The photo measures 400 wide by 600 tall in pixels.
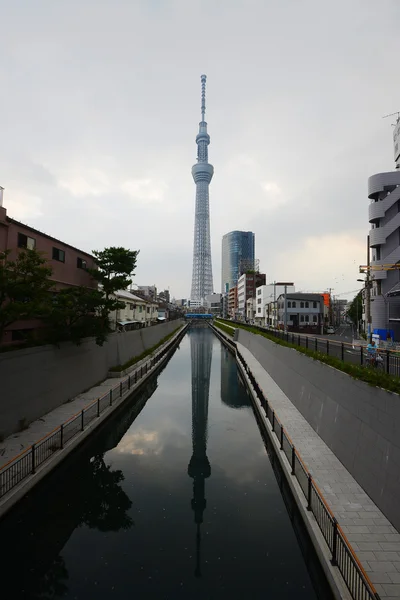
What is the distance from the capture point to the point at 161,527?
9.83 meters

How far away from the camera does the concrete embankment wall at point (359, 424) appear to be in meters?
8.58

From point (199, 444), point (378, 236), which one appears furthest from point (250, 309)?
point (199, 444)

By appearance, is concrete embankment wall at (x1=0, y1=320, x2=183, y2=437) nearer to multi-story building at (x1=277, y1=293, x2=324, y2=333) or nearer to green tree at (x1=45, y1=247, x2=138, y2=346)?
green tree at (x1=45, y1=247, x2=138, y2=346)

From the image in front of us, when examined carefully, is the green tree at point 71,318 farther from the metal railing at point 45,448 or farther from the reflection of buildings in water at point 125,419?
the reflection of buildings in water at point 125,419

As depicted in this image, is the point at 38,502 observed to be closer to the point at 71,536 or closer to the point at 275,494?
the point at 71,536

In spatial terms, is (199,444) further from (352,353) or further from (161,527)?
(352,353)

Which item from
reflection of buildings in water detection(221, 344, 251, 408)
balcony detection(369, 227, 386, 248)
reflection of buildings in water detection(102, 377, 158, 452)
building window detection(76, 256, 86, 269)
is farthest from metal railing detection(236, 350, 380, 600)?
balcony detection(369, 227, 386, 248)

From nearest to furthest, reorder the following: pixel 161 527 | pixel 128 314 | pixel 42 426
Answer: pixel 161 527
pixel 42 426
pixel 128 314

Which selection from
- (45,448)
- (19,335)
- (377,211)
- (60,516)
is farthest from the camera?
(377,211)

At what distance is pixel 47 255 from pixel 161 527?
18191mm

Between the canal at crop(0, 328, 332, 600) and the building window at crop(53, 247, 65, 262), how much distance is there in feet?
41.9

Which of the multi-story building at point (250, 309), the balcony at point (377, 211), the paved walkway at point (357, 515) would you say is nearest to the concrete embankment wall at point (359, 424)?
the paved walkway at point (357, 515)

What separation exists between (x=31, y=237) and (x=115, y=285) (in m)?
8.37

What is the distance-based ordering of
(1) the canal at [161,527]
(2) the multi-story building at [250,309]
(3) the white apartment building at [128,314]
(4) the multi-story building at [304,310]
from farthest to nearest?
(2) the multi-story building at [250,309] → (4) the multi-story building at [304,310] → (3) the white apartment building at [128,314] → (1) the canal at [161,527]
